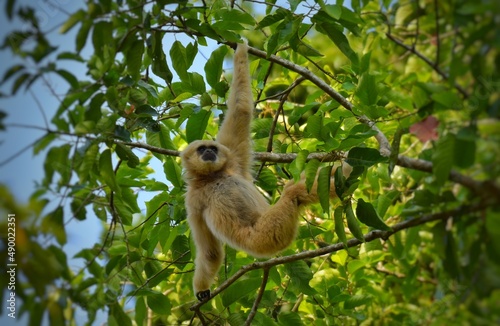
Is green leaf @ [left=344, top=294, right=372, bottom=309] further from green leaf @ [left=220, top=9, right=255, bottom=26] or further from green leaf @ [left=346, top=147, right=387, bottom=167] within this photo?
green leaf @ [left=220, top=9, right=255, bottom=26]

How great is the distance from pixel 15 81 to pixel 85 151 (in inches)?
24.1

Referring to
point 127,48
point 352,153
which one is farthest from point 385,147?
point 127,48

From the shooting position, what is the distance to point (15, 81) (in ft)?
9.91

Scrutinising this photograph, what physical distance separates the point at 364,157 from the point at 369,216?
1.30ft

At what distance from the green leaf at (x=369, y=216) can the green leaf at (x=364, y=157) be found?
29 cm

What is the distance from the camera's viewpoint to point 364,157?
370 cm

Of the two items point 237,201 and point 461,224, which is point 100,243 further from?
point 461,224

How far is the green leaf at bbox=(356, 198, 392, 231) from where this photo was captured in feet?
12.3

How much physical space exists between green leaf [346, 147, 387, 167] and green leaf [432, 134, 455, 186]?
108 centimetres

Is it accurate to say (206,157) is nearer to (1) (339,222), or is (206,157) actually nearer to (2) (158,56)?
(2) (158,56)

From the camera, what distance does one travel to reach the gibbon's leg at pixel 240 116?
5.94 m

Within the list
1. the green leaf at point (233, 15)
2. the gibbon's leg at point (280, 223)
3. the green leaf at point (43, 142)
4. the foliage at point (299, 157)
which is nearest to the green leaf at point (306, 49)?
the foliage at point (299, 157)

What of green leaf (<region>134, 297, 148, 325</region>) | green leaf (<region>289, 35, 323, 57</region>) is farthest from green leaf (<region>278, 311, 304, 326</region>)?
green leaf (<region>289, 35, 323, 57</region>)

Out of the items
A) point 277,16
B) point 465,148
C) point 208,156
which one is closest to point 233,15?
point 277,16
